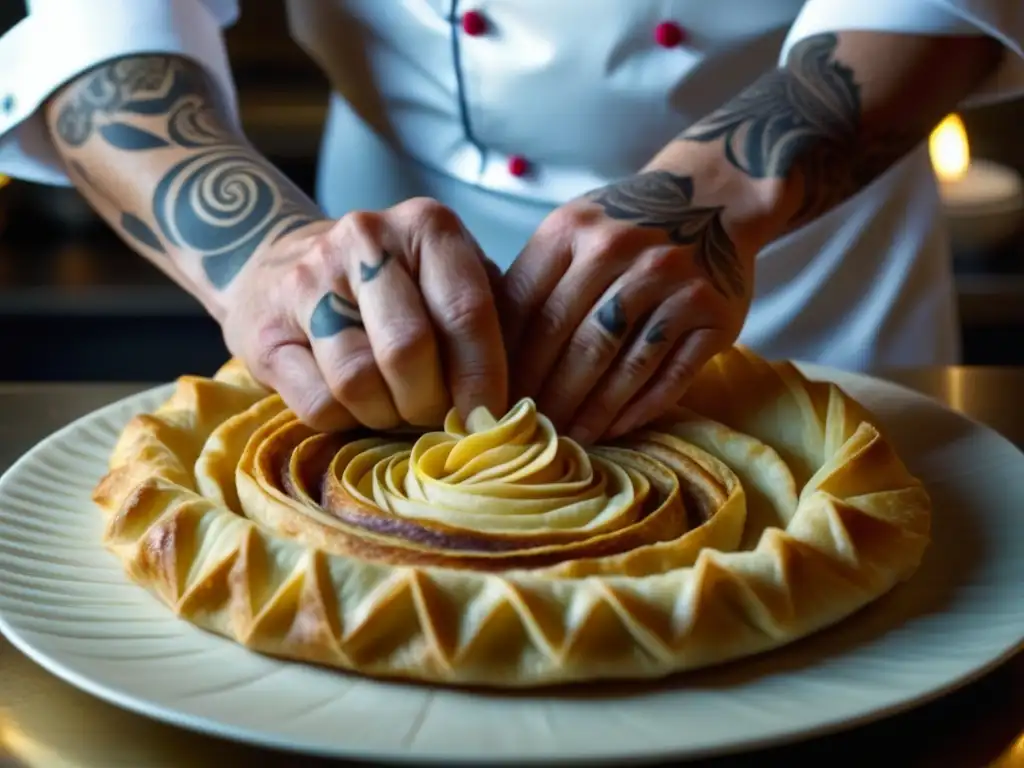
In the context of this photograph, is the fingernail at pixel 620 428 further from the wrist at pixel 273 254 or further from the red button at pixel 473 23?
the red button at pixel 473 23

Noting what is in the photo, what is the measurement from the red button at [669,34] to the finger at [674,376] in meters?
0.61

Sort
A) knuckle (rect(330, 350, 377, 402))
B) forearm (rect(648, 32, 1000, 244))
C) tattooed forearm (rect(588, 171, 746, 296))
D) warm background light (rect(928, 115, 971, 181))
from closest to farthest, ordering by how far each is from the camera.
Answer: knuckle (rect(330, 350, 377, 402)) → tattooed forearm (rect(588, 171, 746, 296)) → forearm (rect(648, 32, 1000, 244)) → warm background light (rect(928, 115, 971, 181))

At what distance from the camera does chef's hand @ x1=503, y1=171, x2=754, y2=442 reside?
1.24 m

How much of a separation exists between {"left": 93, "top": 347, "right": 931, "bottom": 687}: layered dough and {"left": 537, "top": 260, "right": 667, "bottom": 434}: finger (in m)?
0.05

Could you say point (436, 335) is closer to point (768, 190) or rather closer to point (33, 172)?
point (768, 190)

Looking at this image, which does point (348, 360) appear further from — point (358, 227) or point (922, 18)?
point (922, 18)

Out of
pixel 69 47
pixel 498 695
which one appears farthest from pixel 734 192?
pixel 69 47

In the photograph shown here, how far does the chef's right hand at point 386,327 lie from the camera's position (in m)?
1.17

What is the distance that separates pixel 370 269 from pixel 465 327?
0.10m

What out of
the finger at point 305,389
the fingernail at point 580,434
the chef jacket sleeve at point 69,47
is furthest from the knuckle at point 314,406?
the chef jacket sleeve at point 69,47

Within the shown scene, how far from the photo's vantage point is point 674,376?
1261mm

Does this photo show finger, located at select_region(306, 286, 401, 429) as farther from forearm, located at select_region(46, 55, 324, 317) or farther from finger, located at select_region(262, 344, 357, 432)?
forearm, located at select_region(46, 55, 324, 317)

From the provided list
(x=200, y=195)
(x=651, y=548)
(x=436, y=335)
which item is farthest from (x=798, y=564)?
(x=200, y=195)

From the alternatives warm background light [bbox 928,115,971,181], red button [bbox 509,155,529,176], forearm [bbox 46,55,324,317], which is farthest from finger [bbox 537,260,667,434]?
warm background light [bbox 928,115,971,181]
